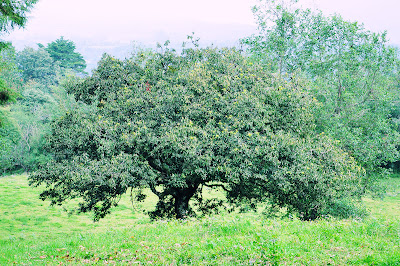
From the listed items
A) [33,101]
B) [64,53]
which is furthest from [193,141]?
[64,53]

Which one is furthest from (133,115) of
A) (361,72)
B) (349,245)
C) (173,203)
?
(361,72)

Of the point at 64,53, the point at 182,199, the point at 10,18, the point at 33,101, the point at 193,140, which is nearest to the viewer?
the point at 10,18

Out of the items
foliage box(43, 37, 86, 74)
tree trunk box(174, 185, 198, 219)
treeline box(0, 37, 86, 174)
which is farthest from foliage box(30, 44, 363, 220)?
foliage box(43, 37, 86, 74)

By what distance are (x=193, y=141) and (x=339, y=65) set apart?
2000 cm

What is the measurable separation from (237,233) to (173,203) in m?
9.91

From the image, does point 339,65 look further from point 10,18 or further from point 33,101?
point 33,101

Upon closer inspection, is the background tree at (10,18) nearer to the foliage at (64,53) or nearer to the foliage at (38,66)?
the foliage at (38,66)

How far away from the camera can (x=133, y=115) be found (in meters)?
17.9

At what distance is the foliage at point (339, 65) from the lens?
27.5m

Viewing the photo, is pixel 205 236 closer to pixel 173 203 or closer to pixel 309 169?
pixel 309 169

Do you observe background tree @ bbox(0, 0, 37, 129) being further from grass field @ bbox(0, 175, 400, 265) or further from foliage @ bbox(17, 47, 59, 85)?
foliage @ bbox(17, 47, 59, 85)

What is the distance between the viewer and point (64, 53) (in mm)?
96812

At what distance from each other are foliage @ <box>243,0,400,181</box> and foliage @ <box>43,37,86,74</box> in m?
77.1

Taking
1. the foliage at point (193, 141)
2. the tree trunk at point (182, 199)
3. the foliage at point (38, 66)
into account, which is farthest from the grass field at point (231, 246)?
the foliage at point (38, 66)
